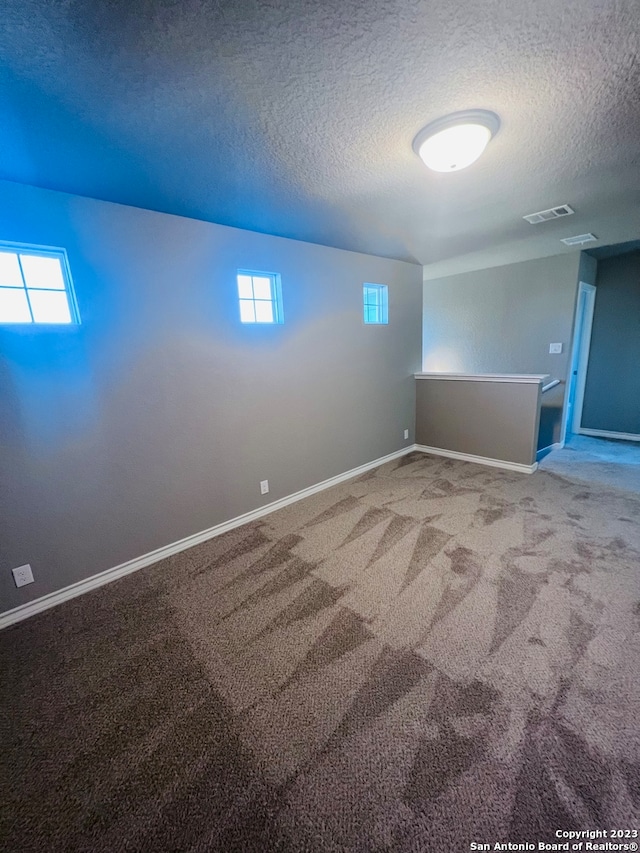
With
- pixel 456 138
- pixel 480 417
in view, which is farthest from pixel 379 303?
pixel 456 138

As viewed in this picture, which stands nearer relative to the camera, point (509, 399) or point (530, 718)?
point (530, 718)

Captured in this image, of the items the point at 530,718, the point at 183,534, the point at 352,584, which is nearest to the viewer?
the point at 530,718

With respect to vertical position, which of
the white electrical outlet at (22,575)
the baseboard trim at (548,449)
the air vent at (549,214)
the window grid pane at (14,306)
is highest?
the air vent at (549,214)

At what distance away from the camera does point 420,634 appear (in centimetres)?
173

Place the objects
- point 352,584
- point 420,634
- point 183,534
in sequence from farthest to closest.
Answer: point 183,534 < point 352,584 < point 420,634

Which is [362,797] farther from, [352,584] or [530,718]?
[352,584]

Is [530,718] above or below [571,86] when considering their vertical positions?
below

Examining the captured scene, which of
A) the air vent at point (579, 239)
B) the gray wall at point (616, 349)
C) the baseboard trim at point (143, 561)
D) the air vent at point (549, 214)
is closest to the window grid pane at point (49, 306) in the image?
the baseboard trim at point (143, 561)

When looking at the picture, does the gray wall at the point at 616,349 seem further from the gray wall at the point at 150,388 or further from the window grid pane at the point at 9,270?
the window grid pane at the point at 9,270

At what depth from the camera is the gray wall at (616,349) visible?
447 centimetres

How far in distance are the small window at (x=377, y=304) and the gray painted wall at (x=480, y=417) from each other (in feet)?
3.59

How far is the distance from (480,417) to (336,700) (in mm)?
3517

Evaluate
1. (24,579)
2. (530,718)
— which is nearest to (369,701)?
(530,718)

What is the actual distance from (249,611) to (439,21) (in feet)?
8.78
